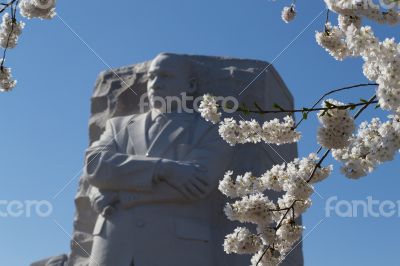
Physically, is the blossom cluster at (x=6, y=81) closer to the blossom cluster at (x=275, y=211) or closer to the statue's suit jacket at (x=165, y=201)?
the blossom cluster at (x=275, y=211)

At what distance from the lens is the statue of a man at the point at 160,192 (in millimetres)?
4965

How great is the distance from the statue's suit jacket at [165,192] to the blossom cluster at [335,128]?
2.86 m

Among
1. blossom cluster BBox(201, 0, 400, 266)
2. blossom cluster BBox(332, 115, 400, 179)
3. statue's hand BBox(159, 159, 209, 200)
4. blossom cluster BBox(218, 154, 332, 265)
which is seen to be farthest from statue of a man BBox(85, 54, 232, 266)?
blossom cluster BBox(332, 115, 400, 179)

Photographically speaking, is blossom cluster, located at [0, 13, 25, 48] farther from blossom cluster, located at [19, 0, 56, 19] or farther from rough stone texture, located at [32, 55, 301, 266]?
rough stone texture, located at [32, 55, 301, 266]

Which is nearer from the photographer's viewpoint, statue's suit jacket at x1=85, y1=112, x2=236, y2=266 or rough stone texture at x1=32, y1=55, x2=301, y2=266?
statue's suit jacket at x1=85, y1=112, x2=236, y2=266

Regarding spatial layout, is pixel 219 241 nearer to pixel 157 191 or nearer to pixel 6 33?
pixel 157 191

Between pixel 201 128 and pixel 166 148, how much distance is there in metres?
0.32

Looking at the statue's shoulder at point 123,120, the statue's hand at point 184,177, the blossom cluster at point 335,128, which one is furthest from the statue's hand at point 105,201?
the blossom cluster at point 335,128

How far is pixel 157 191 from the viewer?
5.09 m

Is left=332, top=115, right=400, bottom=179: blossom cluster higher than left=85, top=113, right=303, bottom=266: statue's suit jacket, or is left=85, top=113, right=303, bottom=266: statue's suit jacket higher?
left=85, top=113, right=303, bottom=266: statue's suit jacket

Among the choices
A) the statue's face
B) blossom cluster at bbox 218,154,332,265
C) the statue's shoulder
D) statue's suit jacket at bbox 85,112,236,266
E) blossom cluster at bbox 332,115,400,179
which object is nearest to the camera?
blossom cluster at bbox 332,115,400,179

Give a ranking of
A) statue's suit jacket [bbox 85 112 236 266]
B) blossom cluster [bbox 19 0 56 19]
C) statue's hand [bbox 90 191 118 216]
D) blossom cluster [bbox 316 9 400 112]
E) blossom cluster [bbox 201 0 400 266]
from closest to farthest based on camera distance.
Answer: blossom cluster [bbox 316 9 400 112] → blossom cluster [bbox 201 0 400 266] → blossom cluster [bbox 19 0 56 19] → statue's suit jacket [bbox 85 112 236 266] → statue's hand [bbox 90 191 118 216]

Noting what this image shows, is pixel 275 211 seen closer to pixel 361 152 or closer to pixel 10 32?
pixel 361 152

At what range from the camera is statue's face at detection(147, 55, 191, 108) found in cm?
557
